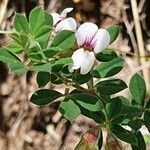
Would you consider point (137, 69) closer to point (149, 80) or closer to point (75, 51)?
point (149, 80)

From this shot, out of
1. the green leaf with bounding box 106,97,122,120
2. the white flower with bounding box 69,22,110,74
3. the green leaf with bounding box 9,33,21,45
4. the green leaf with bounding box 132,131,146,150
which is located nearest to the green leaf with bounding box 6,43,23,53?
the green leaf with bounding box 9,33,21,45

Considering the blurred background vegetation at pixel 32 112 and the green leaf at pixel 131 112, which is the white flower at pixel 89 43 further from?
the blurred background vegetation at pixel 32 112

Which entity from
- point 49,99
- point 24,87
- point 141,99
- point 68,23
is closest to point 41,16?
point 68,23

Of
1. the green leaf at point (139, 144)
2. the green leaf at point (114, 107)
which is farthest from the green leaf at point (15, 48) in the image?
the green leaf at point (139, 144)

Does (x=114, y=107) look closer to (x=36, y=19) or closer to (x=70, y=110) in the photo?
(x=70, y=110)

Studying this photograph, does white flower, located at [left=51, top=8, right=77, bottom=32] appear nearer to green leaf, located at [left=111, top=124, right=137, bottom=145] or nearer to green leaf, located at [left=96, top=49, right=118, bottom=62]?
green leaf, located at [left=96, top=49, right=118, bottom=62]

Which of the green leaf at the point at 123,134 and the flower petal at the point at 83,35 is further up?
the flower petal at the point at 83,35

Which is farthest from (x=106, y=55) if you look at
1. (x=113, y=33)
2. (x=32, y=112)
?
(x=32, y=112)
